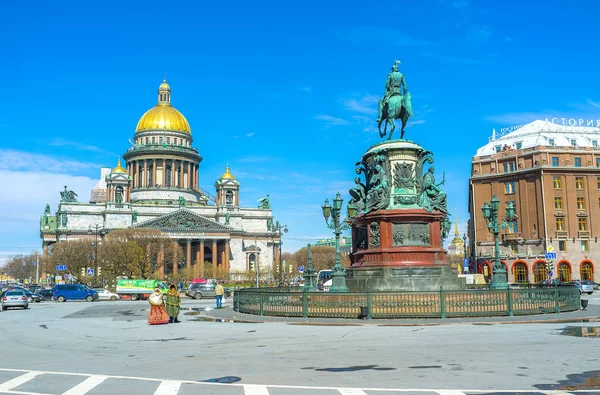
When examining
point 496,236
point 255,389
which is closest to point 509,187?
point 496,236

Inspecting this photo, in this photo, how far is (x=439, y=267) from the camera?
24.0 m

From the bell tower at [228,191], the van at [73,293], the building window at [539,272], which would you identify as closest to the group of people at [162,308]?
the van at [73,293]

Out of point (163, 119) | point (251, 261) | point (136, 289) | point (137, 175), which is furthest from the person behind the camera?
point (163, 119)

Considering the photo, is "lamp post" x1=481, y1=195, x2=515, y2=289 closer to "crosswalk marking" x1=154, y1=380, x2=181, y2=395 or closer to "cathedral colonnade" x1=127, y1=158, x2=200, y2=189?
"crosswalk marking" x1=154, y1=380, x2=181, y2=395

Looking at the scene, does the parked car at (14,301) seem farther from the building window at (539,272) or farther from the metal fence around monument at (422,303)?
the building window at (539,272)

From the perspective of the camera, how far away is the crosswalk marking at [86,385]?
9.16m

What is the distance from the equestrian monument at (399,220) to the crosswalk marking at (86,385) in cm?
1486

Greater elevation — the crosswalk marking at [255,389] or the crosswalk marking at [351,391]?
the crosswalk marking at [255,389]

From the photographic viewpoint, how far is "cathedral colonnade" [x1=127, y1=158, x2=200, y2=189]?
13012 cm

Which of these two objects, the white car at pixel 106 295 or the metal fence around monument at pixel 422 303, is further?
the white car at pixel 106 295

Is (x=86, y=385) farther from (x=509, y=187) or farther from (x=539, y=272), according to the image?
(x=509, y=187)

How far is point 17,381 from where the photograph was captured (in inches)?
401

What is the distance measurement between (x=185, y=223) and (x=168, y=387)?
4259 inches

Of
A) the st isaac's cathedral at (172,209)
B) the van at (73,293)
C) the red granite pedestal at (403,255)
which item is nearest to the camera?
the red granite pedestal at (403,255)
